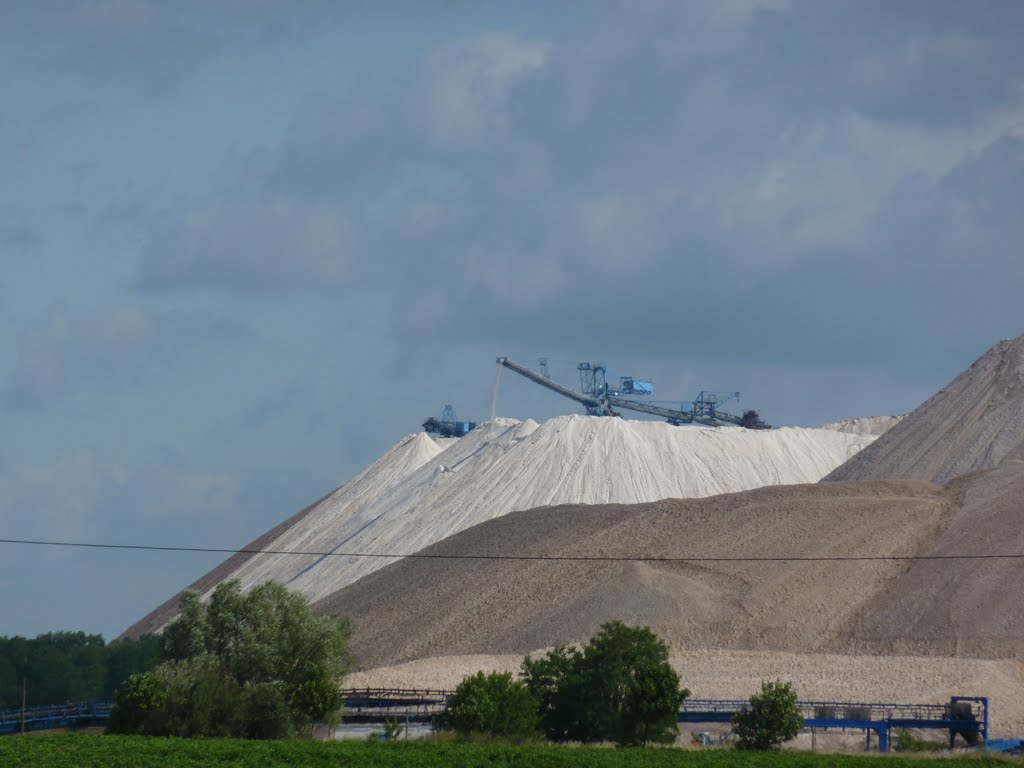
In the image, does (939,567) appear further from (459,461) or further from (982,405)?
(459,461)

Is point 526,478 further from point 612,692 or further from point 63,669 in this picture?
point 612,692

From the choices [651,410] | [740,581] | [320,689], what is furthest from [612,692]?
[651,410]

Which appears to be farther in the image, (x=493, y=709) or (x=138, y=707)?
(x=138, y=707)

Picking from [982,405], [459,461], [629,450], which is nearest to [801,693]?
[982,405]

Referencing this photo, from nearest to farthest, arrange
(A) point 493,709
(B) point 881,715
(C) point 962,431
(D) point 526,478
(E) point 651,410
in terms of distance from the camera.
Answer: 1. (A) point 493,709
2. (B) point 881,715
3. (C) point 962,431
4. (D) point 526,478
5. (E) point 651,410

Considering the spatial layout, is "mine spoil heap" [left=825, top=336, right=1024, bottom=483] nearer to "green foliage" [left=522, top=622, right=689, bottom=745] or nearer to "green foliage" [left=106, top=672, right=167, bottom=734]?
"green foliage" [left=522, top=622, right=689, bottom=745]
